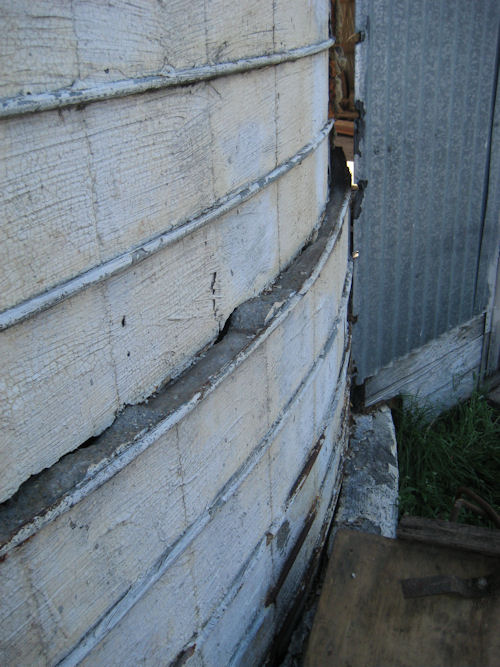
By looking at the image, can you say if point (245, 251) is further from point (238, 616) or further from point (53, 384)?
point (238, 616)

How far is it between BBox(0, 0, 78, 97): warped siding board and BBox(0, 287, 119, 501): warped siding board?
14.1 inches

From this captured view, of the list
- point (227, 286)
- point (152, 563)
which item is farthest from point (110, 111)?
point (152, 563)

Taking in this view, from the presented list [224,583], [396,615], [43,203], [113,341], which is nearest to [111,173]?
[43,203]

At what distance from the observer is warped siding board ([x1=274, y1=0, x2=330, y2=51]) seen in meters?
1.84

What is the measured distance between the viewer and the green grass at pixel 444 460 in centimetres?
371

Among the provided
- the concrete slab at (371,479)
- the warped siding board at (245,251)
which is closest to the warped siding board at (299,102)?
the warped siding board at (245,251)

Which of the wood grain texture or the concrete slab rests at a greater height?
the wood grain texture

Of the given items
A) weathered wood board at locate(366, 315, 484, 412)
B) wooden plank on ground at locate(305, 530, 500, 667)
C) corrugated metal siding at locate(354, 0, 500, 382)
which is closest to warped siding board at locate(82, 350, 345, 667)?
wooden plank on ground at locate(305, 530, 500, 667)

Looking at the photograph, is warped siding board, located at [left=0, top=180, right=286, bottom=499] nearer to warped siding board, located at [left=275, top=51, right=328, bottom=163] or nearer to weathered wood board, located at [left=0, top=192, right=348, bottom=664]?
weathered wood board, located at [left=0, top=192, right=348, bottom=664]

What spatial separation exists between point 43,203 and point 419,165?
2825mm

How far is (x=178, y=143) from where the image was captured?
55.9 inches

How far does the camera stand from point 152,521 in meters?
1.50

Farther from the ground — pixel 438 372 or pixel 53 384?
pixel 53 384

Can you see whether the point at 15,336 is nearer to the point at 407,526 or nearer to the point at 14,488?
the point at 14,488
